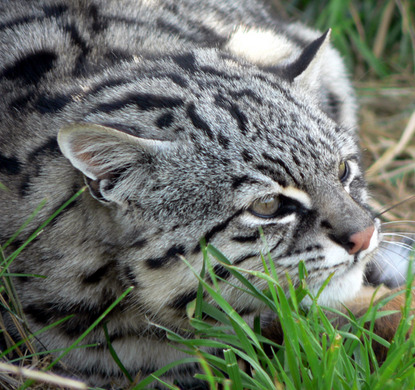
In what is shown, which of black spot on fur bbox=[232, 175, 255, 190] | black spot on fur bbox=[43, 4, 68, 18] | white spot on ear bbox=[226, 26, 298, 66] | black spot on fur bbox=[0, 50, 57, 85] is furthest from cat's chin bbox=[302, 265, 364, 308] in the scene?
black spot on fur bbox=[43, 4, 68, 18]

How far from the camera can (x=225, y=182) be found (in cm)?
315

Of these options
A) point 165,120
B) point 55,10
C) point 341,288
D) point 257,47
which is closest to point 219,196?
point 165,120

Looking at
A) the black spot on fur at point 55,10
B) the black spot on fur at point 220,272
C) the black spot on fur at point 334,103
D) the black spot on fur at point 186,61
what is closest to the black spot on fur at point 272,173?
the black spot on fur at point 220,272

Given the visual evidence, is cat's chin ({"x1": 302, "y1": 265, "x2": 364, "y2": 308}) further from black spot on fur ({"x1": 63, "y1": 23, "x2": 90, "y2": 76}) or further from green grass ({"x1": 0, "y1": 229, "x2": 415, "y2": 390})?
black spot on fur ({"x1": 63, "y1": 23, "x2": 90, "y2": 76})

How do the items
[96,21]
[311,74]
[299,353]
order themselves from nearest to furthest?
[299,353] → [311,74] → [96,21]

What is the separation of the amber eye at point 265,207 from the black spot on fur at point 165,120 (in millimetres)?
621

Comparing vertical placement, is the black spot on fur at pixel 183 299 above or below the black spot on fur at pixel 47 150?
below

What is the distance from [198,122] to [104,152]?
52 centimetres

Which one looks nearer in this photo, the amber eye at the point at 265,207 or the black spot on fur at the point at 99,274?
the amber eye at the point at 265,207

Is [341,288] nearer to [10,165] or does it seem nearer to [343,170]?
[343,170]

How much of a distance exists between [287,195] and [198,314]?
753mm

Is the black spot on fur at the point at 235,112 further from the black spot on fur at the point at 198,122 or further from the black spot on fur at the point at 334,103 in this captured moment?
the black spot on fur at the point at 334,103

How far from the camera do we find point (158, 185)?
3.18 metres

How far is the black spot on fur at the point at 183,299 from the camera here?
10.7ft
